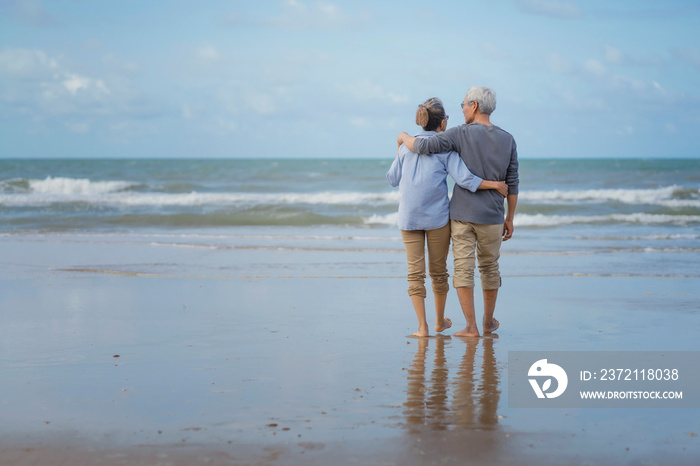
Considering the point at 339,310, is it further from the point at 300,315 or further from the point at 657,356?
the point at 657,356

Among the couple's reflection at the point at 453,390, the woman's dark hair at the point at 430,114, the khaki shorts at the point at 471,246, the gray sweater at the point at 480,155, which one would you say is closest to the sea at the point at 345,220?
the khaki shorts at the point at 471,246

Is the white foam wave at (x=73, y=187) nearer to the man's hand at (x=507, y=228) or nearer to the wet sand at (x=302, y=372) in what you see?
the wet sand at (x=302, y=372)

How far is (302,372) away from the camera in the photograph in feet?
13.1

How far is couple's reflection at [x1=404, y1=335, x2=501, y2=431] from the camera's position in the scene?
319cm

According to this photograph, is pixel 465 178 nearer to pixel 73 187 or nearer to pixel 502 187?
pixel 502 187

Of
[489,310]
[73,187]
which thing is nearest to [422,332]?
[489,310]

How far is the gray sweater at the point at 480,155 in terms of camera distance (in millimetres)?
4672

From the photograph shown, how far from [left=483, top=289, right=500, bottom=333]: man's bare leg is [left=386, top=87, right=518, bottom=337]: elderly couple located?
3cm

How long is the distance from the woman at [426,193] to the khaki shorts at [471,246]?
0.36ft

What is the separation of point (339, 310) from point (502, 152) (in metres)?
2.01

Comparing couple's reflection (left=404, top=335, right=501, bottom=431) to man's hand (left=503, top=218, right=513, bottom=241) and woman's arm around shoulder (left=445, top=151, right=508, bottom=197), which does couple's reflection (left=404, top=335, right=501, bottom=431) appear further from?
woman's arm around shoulder (left=445, top=151, right=508, bottom=197)

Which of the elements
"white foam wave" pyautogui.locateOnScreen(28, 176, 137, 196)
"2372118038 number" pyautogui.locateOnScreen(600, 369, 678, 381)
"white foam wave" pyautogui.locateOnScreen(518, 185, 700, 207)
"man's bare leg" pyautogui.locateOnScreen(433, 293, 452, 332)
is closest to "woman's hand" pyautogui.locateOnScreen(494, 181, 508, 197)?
"man's bare leg" pyautogui.locateOnScreen(433, 293, 452, 332)

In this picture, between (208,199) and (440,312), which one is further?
(208,199)

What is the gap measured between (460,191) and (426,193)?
8.8 inches
